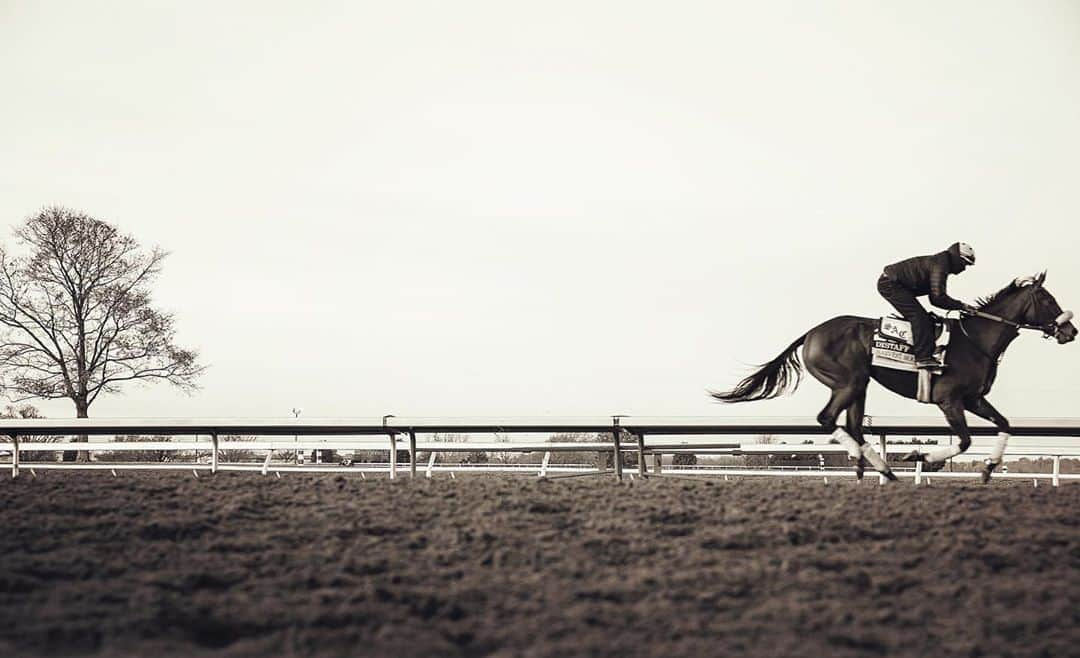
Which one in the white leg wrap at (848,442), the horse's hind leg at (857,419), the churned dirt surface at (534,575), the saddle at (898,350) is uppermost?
the saddle at (898,350)

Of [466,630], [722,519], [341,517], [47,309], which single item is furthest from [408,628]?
[47,309]

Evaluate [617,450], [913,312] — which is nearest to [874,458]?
[913,312]

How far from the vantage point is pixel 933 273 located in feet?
39.2

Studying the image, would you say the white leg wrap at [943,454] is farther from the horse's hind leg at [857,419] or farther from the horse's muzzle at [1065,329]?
the horse's muzzle at [1065,329]

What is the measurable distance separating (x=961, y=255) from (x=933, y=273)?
0.43 metres

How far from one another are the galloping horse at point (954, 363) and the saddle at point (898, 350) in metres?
0.08

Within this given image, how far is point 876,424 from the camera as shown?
12695 mm

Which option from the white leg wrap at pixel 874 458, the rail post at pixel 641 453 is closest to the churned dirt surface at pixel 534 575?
the white leg wrap at pixel 874 458

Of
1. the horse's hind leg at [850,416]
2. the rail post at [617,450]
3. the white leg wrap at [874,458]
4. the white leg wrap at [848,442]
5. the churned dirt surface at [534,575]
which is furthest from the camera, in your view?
the rail post at [617,450]

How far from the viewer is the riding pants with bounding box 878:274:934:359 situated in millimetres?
11688

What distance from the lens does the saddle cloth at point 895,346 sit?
38.6 ft

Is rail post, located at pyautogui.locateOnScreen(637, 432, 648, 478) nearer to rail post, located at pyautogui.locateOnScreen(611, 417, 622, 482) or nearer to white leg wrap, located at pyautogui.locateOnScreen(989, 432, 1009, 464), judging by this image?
rail post, located at pyautogui.locateOnScreen(611, 417, 622, 482)

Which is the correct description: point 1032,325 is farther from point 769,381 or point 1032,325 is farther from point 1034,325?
point 769,381

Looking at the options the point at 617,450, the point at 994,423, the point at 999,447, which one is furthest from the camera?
the point at 617,450
